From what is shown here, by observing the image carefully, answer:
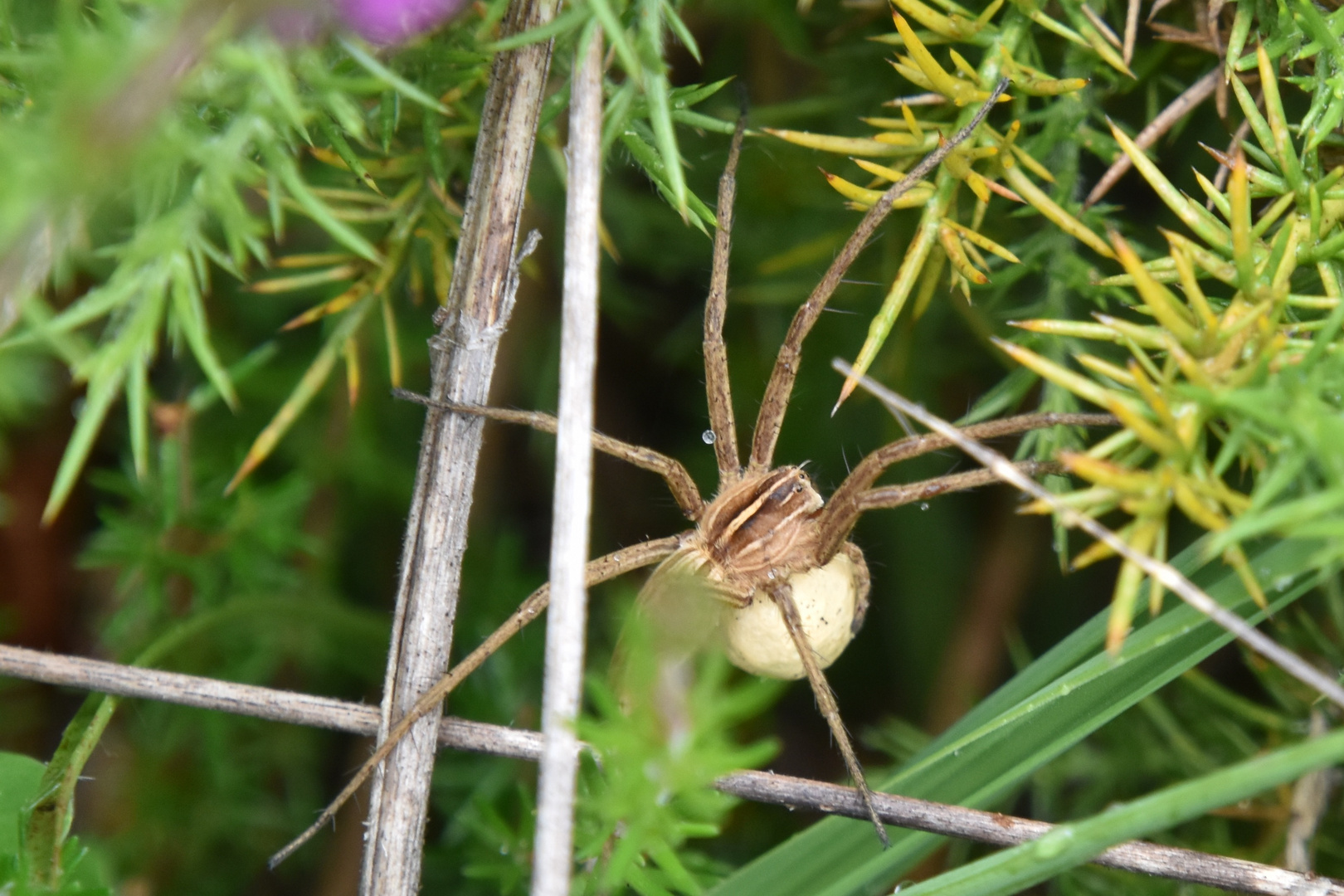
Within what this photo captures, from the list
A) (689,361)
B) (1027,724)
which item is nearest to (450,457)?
(1027,724)

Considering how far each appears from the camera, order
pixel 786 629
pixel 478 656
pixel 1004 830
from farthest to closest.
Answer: pixel 786 629 → pixel 478 656 → pixel 1004 830

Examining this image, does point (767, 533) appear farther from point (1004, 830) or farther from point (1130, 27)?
point (1130, 27)

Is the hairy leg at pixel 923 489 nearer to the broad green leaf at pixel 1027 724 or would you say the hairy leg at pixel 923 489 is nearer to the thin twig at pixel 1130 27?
the broad green leaf at pixel 1027 724

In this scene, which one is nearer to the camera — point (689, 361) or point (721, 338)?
point (721, 338)

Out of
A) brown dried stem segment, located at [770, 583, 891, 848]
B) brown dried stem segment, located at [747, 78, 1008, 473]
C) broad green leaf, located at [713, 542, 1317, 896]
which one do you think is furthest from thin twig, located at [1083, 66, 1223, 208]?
brown dried stem segment, located at [770, 583, 891, 848]

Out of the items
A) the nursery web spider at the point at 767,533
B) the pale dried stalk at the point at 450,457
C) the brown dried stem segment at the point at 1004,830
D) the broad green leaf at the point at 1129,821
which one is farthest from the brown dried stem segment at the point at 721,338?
the broad green leaf at the point at 1129,821

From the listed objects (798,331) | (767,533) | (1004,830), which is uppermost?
(798,331)
